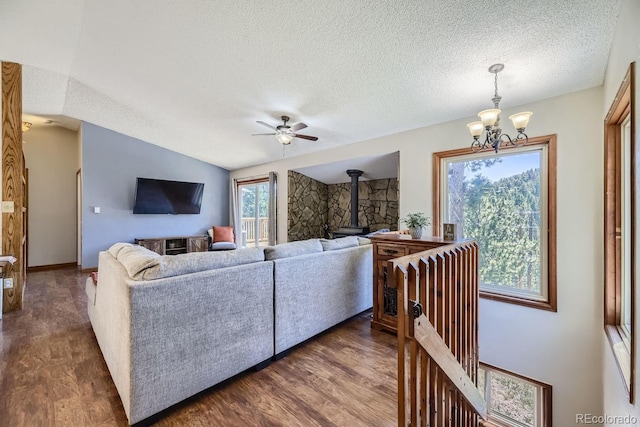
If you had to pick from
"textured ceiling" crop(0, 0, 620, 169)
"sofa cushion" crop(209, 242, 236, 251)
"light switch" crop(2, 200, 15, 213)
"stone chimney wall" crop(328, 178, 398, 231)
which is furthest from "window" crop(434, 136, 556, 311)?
"light switch" crop(2, 200, 15, 213)

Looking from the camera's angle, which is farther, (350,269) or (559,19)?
(350,269)

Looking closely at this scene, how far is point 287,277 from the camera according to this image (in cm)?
233

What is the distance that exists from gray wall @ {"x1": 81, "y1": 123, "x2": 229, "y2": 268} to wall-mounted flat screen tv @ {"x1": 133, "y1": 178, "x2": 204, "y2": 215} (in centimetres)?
23

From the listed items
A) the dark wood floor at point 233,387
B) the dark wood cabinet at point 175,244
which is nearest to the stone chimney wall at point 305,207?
the dark wood cabinet at point 175,244

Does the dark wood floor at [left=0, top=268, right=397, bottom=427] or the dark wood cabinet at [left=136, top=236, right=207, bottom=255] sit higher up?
the dark wood cabinet at [left=136, top=236, right=207, bottom=255]

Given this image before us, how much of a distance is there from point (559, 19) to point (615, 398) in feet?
8.51

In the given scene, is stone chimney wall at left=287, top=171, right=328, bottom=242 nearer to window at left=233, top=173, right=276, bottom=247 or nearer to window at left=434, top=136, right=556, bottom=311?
window at left=233, top=173, right=276, bottom=247

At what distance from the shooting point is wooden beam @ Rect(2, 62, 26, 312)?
3.35m

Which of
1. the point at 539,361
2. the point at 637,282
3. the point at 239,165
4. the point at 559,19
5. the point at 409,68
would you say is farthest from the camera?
the point at 239,165

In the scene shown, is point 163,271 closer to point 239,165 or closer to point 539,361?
point 539,361

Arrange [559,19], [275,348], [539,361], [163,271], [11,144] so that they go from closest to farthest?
[163,271] → [559,19] → [275,348] → [539,361] → [11,144]

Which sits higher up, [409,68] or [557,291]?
[409,68]

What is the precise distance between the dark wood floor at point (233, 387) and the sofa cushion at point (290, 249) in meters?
0.86

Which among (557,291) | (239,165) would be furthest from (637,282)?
(239,165)
